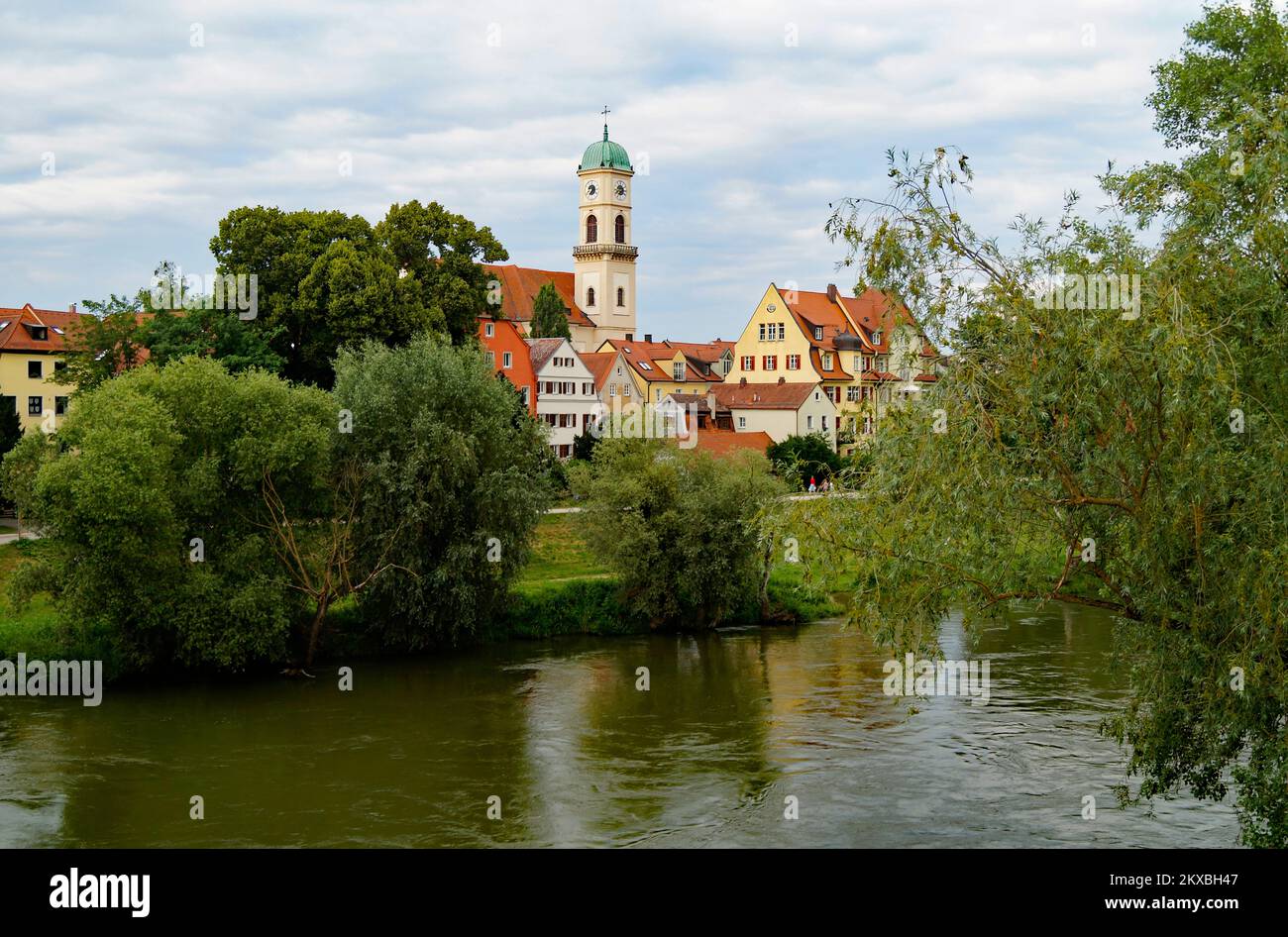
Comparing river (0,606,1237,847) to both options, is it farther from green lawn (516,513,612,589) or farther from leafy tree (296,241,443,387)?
leafy tree (296,241,443,387)

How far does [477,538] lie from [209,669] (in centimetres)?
803

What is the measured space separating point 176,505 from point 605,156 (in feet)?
280

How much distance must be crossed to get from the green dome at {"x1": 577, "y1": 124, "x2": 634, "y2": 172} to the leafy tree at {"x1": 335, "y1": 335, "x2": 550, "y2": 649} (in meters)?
77.7

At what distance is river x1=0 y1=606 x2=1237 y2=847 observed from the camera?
2103 centimetres

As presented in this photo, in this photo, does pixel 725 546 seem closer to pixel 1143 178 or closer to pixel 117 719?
pixel 117 719

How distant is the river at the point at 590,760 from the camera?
69.0 feet

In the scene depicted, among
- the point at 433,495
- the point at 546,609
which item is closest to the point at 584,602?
the point at 546,609

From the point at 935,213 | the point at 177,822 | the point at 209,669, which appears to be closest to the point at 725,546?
the point at 209,669

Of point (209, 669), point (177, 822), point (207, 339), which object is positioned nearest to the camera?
point (177, 822)

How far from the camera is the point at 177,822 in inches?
851

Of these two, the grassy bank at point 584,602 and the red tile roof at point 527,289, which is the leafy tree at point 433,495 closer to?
the grassy bank at point 584,602

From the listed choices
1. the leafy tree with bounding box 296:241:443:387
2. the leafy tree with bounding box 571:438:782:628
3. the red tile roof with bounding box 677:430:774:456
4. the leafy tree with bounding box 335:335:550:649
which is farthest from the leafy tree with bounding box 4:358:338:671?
the red tile roof with bounding box 677:430:774:456

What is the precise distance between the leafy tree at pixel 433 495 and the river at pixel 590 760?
1849 millimetres
